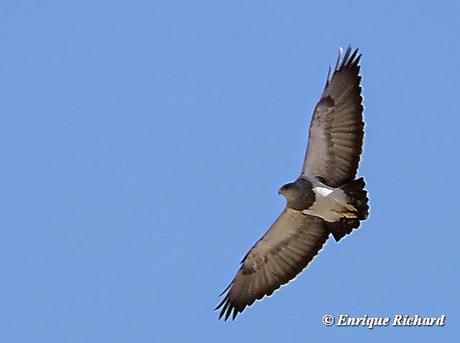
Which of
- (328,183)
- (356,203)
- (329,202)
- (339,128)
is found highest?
(339,128)

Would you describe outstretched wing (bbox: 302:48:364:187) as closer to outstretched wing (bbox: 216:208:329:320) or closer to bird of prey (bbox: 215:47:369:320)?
bird of prey (bbox: 215:47:369:320)

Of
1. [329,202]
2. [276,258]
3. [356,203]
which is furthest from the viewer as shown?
[276,258]

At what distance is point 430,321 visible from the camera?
598 inches

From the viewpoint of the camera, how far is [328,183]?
15898 millimetres

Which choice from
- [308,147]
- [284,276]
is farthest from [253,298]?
[308,147]

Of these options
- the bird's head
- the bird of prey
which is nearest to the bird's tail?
the bird of prey

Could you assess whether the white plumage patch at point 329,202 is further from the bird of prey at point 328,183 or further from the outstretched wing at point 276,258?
the outstretched wing at point 276,258

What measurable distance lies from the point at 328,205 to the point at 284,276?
2038 millimetres

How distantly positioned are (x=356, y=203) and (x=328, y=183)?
0.91m

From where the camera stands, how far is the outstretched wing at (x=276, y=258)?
54.1ft

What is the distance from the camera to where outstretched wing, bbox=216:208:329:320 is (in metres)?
16.5

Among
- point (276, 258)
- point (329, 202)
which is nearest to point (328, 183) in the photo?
point (329, 202)

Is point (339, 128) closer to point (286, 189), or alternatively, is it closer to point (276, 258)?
point (286, 189)

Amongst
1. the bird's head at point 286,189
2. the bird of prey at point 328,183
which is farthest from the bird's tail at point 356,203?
the bird's head at point 286,189
